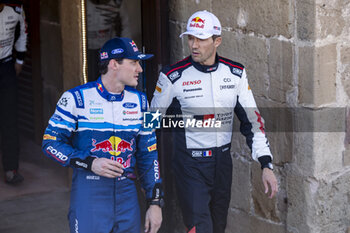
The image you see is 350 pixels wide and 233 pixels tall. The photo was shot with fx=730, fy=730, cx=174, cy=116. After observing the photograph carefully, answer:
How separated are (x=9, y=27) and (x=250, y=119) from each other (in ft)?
9.83

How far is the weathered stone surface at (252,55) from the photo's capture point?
18.7ft

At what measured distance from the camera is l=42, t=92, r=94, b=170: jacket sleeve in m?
4.41

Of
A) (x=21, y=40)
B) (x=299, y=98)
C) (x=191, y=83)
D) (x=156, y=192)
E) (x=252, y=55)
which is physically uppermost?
(x=21, y=40)

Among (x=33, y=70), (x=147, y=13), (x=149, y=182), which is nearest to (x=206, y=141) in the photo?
(x=149, y=182)

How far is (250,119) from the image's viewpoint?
534 cm

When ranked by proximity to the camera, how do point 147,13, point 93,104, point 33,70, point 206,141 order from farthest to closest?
1. point 33,70
2. point 147,13
3. point 206,141
4. point 93,104

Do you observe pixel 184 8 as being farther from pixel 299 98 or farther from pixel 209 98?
pixel 299 98

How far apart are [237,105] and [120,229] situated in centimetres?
141

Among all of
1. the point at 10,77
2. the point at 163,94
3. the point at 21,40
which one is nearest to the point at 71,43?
the point at 21,40

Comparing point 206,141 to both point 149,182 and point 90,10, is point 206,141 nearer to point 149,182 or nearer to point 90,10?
point 149,182

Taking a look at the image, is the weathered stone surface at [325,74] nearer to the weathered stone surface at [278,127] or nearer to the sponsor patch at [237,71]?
the weathered stone surface at [278,127]

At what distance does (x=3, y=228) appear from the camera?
648 centimetres

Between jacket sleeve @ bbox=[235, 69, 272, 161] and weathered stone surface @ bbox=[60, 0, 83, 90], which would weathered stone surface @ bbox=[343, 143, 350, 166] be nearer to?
jacket sleeve @ bbox=[235, 69, 272, 161]

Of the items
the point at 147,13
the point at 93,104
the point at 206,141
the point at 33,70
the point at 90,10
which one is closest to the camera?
the point at 93,104
